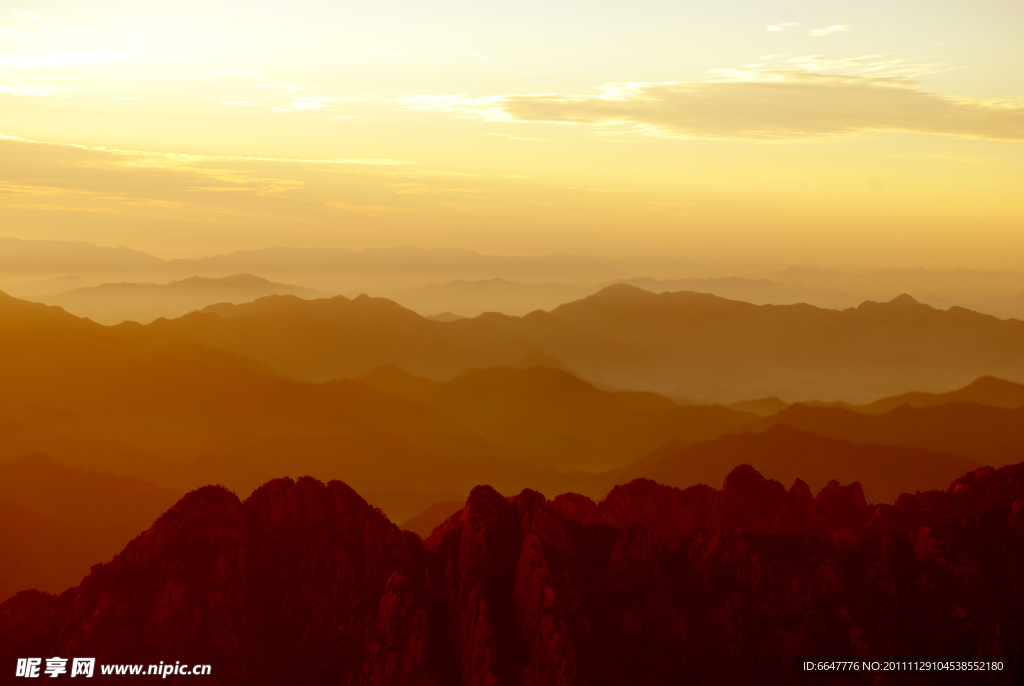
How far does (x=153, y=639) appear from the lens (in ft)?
196

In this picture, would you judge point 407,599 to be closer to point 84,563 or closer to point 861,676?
point 861,676

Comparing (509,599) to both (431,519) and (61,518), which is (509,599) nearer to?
(431,519)

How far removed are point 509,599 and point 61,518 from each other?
13843 cm

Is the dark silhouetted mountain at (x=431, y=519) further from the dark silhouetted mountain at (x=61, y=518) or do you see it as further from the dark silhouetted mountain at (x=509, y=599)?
the dark silhouetted mountain at (x=509, y=599)

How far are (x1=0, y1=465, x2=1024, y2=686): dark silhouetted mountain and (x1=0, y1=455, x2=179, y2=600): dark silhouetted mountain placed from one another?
9726 cm

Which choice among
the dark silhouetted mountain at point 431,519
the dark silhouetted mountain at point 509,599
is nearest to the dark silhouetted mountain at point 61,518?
the dark silhouetted mountain at point 431,519

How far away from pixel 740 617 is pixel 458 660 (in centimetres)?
2138

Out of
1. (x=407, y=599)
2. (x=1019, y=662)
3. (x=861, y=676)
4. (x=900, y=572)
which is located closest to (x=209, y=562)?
(x=407, y=599)

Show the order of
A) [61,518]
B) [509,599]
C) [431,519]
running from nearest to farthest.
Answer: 1. [509,599]
2. [61,518]
3. [431,519]

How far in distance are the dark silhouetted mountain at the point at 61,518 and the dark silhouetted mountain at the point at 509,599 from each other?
97262mm

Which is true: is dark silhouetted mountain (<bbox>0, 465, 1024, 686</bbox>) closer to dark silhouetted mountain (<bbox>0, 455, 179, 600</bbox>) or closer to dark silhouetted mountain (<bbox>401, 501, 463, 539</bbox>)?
dark silhouetted mountain (<bbox>0, 455, 179, 600</bbox>)

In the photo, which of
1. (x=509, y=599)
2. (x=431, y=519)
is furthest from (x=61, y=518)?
(x=509, y=599)

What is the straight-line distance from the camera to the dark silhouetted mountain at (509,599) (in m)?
60.8

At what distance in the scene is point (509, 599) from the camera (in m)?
65.5
